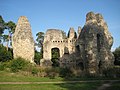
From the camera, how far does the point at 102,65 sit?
27266 millimetres

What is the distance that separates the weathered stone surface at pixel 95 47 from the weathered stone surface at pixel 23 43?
7.12 metres

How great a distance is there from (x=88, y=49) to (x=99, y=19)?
616 cm

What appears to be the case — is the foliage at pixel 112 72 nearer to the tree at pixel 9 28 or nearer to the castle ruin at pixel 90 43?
the castle ruin at pixel 90 43

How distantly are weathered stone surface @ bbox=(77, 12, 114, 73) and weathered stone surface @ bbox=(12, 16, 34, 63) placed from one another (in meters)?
7.12

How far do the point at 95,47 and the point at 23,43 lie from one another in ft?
29.7

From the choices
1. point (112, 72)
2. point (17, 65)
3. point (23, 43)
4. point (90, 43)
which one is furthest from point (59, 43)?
point (17, 65)

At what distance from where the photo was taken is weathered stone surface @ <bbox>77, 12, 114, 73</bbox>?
26.6 meters

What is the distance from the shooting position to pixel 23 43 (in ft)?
85.6

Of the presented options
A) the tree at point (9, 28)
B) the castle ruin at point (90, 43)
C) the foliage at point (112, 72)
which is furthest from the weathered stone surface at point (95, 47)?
the tree at point (9, 28)

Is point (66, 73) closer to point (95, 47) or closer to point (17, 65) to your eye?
point (17, 65)

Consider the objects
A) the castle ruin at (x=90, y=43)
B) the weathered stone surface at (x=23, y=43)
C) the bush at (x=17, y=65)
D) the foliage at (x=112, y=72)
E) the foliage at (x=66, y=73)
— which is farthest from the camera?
the castle ruin at (x=90, y=43)

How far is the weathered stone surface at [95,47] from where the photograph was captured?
1046 inches

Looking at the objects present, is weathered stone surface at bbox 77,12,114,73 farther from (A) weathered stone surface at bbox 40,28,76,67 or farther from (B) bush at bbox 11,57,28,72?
(A) weathered stone surface at bbox 40,28,76,67

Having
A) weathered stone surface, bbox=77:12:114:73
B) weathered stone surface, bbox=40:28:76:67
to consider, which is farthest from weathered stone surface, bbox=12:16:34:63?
weathered stone surface, bbox=40:28:76:67
